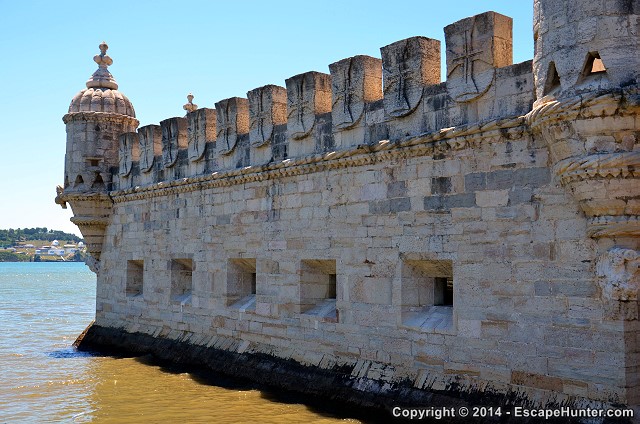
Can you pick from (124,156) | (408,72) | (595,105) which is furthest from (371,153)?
(124,156)

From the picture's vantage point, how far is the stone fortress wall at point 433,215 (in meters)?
6.43

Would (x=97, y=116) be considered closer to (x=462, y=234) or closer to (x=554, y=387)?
(x=462, y=234)

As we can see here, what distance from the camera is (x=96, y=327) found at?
15305 mm

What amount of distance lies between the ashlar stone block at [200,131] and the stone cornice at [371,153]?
43cm

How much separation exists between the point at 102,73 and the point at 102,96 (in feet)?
2.01

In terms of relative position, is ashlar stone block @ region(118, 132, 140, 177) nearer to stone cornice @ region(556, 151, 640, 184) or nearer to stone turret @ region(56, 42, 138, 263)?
stone turret @ region(56, 42, 138, 263)

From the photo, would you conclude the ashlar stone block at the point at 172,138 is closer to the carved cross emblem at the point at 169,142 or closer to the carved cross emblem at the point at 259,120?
the carved cross emblem at the point at 169,142

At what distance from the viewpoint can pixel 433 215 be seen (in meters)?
8.11

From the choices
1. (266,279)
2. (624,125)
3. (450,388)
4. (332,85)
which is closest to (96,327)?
(266,279)

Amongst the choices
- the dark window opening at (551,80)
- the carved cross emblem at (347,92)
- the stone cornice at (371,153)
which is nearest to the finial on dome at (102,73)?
the stone cornice at (371,153)

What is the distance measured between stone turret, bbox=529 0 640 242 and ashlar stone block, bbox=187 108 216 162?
6595 mm

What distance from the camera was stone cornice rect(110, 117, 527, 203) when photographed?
24.5 feet

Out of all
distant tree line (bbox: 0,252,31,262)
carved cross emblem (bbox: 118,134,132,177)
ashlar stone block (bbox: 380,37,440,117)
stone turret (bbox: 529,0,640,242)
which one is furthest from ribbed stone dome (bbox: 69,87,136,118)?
distant tree line (bbox: 0,252,31,262)

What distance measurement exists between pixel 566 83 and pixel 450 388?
130 inches
